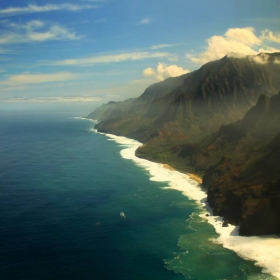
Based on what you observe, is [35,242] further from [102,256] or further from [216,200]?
[216,200]

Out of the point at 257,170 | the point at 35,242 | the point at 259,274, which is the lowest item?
the point at 259,274

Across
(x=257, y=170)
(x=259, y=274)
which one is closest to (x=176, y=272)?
(x=259, y=274)

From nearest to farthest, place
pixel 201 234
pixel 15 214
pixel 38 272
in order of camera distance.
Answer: pixel 38 272
pixel 201 234
pixel 15 214

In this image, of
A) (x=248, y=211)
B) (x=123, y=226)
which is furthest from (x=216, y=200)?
(x=123, y=226)

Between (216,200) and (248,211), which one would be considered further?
(216,200)

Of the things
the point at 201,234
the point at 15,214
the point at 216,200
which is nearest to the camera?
the point at 201,234

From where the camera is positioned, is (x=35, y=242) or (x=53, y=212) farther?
(x=53, y=212)

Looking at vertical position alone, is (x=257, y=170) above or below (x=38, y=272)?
above

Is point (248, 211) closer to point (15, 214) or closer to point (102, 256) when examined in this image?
point (102, 256)

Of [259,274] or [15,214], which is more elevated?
[15,214]
